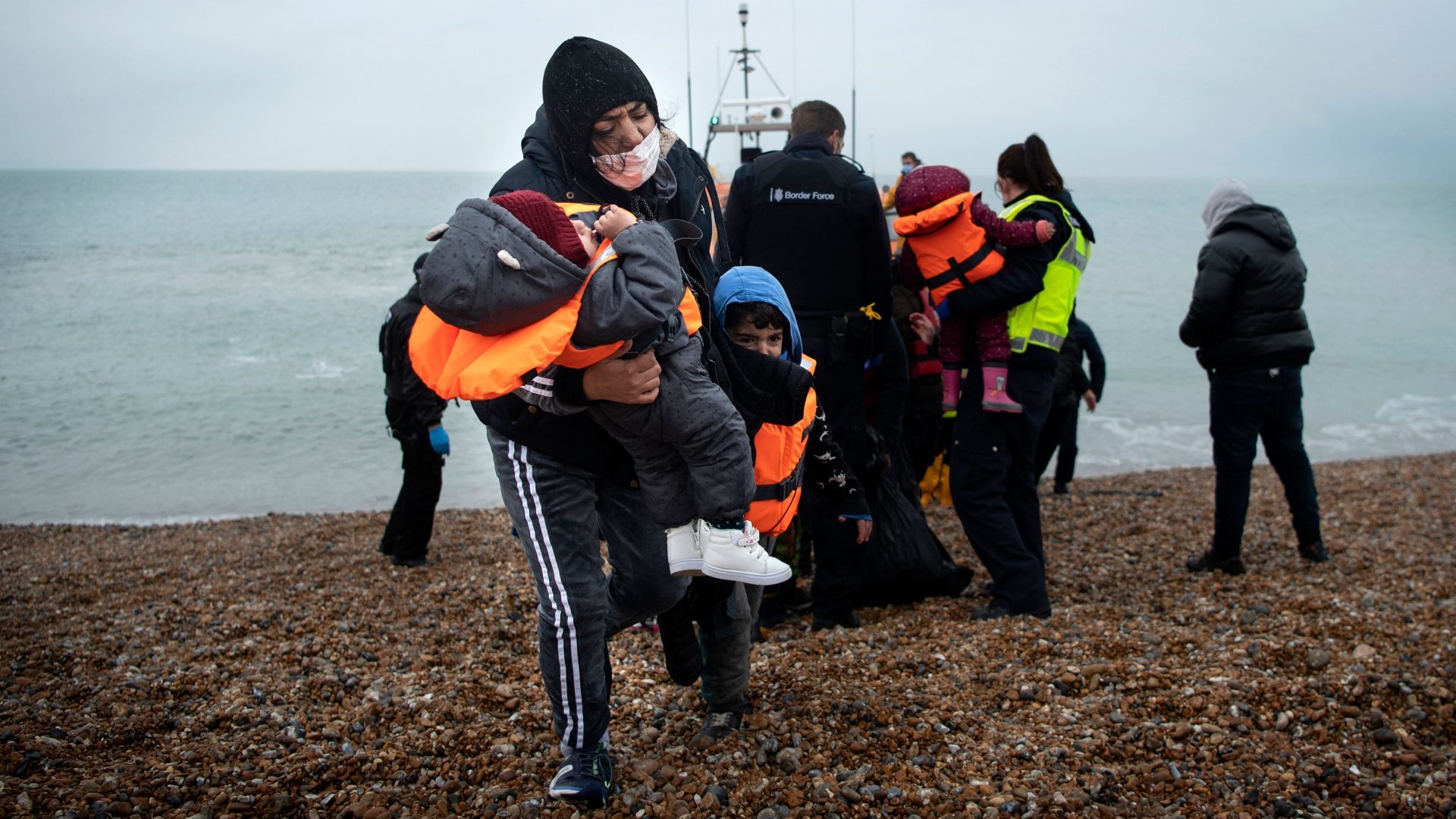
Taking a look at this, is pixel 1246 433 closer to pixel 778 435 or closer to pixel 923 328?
pixel 923 328

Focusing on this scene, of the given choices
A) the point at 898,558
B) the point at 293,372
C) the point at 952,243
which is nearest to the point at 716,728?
the point at 898,558

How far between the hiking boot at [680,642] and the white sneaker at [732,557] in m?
0.57

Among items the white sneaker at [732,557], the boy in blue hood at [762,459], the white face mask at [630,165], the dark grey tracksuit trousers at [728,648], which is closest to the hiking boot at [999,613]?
the boy in blue hood at [762,459]

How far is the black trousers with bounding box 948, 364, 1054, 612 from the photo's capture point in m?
5.23

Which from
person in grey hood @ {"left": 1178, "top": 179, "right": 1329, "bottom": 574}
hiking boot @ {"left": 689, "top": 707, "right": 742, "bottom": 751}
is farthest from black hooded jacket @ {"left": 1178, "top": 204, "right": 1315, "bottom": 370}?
hiking boot @ {"left": 689, "top": 707, "right": 742, "bottom": 751}

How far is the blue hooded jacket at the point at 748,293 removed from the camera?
3.34 meters

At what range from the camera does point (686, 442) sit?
2.83m

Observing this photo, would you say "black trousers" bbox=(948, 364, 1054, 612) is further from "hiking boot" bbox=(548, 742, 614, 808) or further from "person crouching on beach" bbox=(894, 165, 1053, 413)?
"hiking boot" bbox=(548, 742, 614, 808)

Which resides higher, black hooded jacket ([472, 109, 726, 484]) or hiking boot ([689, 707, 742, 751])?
black hooded jacket ([472, 109, 726, 484])

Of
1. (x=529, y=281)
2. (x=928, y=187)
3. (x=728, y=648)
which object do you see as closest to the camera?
(x=529, y=281)

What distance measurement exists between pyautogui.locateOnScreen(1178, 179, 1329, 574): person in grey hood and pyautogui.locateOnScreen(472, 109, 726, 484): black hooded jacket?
12.8ft

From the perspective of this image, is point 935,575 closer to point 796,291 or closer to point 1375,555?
point 796,291

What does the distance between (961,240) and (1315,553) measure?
3.62m

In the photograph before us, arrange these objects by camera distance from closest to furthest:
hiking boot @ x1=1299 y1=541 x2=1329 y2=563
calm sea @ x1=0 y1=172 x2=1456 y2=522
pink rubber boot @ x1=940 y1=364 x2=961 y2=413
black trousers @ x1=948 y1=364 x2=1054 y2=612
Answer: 1. black trousers @ x1=948 y1=364 x2=1054 y2=612
2. pink rubber boot @ x1=940 y1=364 x2=961 y2=413
3. hiking boot @ x1=1299 y1=541 x2=1329 y2=563
4. calm sea @ x1=0 y1=172 x2=1456 y2=522
